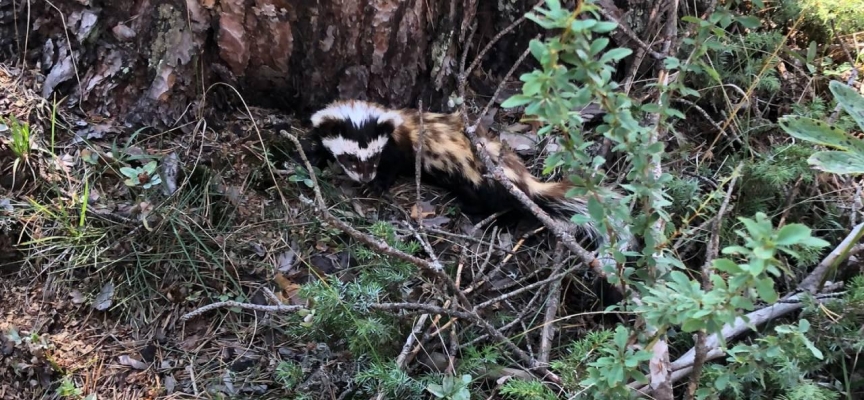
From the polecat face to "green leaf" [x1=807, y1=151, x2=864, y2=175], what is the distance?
195 centimetres

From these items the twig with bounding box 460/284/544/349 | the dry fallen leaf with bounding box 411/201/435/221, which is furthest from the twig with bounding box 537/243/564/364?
the dry fallen leaf with bounding box 411/201/435/221

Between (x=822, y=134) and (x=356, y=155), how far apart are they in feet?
6.85

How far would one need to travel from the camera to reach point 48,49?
120 inches

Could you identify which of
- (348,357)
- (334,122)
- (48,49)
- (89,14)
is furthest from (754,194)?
(48,49)

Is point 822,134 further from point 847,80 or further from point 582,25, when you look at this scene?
point 582,25

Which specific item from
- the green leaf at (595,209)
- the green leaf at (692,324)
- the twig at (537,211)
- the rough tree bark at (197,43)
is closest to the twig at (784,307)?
the twig at (537,211)

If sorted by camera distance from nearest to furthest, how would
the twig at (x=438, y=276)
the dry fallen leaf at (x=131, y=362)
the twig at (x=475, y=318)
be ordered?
1. the twig at (x=438, y=276)
2. the twig at (x=475, y=318)
3. the dry fallen leaf at (x=131, y=362)

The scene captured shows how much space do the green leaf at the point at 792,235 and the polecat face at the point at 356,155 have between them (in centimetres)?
219

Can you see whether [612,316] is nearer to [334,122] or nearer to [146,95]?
[334,122]

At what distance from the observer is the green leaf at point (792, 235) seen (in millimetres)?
1333

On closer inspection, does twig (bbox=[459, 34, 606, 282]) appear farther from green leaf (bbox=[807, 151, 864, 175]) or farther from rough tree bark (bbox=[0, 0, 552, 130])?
green leaf (bbox=[807, 151, 864, 175])

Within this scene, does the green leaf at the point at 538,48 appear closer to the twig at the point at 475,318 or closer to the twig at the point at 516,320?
the twig at the point at 475,318

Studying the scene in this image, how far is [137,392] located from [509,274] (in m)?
1.57

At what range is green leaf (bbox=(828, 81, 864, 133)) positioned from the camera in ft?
7.46
